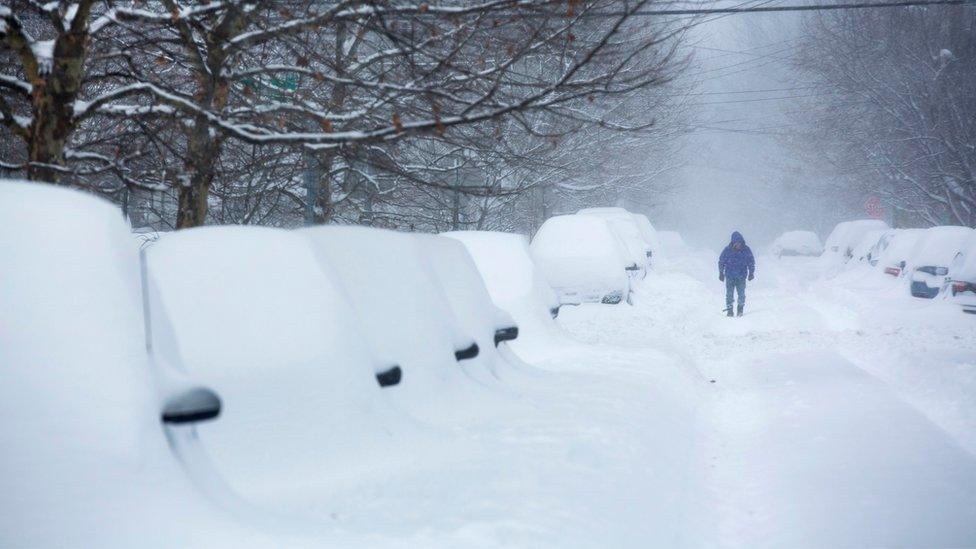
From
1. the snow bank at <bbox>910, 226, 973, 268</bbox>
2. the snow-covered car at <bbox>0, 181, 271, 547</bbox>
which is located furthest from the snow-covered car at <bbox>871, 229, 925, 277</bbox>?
the snow-covered car at <bbox>0, 181, 271, 547</bbox>

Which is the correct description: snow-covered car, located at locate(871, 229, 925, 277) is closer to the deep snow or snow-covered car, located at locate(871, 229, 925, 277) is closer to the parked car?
the parked car

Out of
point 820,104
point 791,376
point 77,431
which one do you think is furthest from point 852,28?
point 77,431

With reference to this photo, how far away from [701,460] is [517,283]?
4.39 meters

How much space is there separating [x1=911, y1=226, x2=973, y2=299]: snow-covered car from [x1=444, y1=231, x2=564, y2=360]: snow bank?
402 inches

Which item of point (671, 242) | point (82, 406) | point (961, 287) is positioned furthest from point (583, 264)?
point (671, 242)

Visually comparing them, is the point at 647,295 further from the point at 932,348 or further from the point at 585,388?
the point at 585,388

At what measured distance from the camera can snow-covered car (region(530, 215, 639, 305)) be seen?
15320 millimetres

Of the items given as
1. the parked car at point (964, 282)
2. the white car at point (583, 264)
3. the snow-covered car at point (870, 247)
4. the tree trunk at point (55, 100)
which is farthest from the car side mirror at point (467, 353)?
the snow-covered car at point (870, 247)

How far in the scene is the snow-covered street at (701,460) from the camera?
3.82 m

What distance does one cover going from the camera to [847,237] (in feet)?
105

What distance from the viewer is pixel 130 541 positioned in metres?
2.58

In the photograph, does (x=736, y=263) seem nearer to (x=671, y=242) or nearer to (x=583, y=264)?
(x=583, y=264)

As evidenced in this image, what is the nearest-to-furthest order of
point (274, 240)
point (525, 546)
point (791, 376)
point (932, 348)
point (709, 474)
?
point (525, 546) < point (274, 240) < point (709, 474) < point (791, 376) < point (932, 348)

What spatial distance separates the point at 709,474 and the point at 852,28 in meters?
27.7
